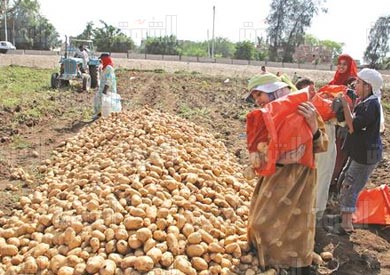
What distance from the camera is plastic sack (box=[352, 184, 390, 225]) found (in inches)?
161

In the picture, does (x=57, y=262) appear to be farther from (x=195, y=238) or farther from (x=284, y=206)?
(x=284, y=206)

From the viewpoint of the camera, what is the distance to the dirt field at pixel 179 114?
3.62m

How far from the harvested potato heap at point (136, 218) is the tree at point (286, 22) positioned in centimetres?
4123

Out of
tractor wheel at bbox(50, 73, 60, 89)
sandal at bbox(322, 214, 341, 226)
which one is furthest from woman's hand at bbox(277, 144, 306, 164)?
tractor wheel at bbox(50, 73, 60, 89)

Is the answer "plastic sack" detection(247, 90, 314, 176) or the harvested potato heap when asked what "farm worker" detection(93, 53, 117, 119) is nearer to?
the harvested potato heap

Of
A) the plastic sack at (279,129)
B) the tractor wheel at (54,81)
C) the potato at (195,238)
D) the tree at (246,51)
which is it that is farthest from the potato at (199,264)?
the tree at (246,51)

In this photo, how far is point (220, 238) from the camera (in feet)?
10.2

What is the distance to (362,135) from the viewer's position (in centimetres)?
359

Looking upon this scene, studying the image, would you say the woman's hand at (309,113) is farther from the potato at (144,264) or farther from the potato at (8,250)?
the potato at (8,250)

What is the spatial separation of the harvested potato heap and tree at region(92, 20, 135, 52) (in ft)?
131

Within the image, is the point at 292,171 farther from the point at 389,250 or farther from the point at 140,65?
the point at 140,65

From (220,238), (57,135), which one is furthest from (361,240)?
(57,135)

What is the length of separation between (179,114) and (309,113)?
6429 millimetres

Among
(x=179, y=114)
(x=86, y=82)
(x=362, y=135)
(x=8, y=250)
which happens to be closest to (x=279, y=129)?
(x=362, y=135)
